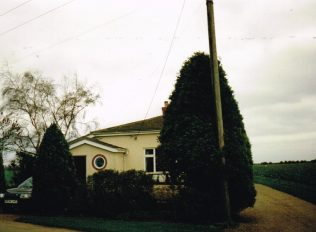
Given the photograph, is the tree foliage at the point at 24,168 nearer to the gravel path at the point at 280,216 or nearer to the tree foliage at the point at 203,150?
the tree foliage at the point at 203,150

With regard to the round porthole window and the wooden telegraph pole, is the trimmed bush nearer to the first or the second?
the wooden telegraph pole

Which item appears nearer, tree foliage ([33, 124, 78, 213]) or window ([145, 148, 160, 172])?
tree foliage ([33, 124, 78, 213])

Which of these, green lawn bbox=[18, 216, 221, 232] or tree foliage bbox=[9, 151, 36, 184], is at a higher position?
tree foliage bbox=[9, 151, 36, 184]

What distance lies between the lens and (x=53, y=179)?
14.5m

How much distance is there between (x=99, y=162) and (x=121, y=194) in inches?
356

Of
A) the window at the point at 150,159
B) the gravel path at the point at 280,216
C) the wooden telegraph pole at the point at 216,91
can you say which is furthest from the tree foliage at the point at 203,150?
the window at the point at 150,159

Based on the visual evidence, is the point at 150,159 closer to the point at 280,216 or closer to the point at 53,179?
the point at 53,179

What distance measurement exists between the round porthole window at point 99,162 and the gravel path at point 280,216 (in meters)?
10.0

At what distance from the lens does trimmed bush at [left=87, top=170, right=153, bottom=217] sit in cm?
1380

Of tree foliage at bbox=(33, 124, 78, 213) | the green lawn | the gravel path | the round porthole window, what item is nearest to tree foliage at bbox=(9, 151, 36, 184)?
the round porthole window

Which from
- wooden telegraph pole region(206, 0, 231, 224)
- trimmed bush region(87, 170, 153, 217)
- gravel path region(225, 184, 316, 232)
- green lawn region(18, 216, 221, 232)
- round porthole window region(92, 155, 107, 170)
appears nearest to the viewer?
green lawn region(18, 216, 221, 232)

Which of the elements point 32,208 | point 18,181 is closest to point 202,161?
point 32,208

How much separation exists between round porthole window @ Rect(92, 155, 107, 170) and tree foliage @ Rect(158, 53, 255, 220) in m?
10.6

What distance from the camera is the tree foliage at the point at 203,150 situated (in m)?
11.8
